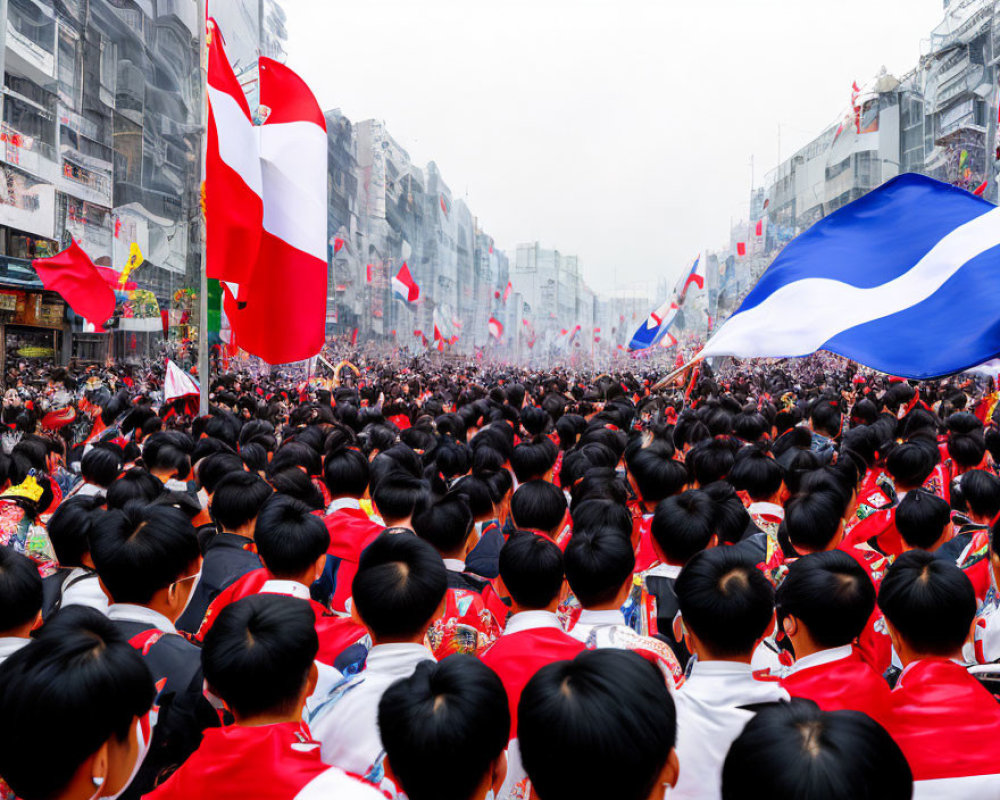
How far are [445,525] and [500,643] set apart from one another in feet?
2.80

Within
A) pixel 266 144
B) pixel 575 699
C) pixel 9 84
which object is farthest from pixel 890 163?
pixel 575 699

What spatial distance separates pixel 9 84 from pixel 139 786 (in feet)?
69.7

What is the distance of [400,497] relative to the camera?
3473mm

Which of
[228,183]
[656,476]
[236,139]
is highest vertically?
[236,139]

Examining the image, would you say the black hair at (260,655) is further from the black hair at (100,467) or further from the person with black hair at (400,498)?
the black hair at (100,467)

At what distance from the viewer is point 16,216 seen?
17234 mm

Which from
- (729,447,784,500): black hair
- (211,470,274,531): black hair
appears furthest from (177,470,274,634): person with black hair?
(729,447,784,500): black hair

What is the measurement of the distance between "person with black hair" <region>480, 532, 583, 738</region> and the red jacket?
64 cm

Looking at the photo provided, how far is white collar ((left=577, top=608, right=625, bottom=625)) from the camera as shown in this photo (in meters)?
2.39

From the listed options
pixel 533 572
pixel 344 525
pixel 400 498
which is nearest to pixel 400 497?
pixel 400 498

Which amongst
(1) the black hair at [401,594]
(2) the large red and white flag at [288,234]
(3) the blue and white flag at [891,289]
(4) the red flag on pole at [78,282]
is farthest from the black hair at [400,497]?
(4) the red flag on pole at [78,282]

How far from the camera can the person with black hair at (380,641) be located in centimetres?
182

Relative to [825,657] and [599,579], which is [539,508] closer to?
[599,579]

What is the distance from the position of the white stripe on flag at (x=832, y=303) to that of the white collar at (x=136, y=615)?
2.15 m
